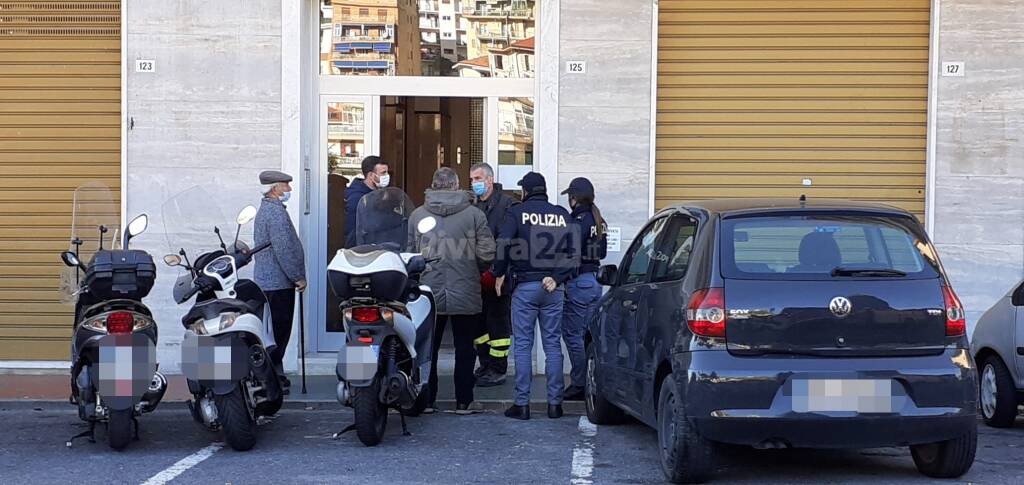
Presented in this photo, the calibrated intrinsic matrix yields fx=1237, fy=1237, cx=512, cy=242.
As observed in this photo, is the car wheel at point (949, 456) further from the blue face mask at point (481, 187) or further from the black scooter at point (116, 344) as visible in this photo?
the black scooter at point (116, 344)

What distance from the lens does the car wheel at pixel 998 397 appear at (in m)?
8.62

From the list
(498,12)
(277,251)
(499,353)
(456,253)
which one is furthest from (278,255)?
(498,12)

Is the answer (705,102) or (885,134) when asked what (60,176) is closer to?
(705,102)

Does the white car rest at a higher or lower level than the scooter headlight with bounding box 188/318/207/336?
lower

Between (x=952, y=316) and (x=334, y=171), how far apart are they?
690cm

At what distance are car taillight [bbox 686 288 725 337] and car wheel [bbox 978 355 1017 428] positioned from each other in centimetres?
347

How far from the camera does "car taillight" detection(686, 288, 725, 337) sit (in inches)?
243

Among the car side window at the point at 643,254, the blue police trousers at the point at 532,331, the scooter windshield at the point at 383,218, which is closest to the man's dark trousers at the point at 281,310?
the scooter windshield at the point at 383,218

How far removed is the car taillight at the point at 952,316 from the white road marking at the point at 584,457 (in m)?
2.03

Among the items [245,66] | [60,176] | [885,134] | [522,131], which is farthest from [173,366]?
[885,134]

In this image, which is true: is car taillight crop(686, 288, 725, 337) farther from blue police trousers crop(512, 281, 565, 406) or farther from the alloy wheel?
the alloy wheel

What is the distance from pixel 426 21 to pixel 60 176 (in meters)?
3.73

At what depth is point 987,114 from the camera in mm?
11125

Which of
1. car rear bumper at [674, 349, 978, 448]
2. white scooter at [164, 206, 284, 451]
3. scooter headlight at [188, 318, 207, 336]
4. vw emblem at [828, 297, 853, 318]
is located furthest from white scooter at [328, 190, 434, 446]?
vw emblem at [828, 297, 853, 318]
